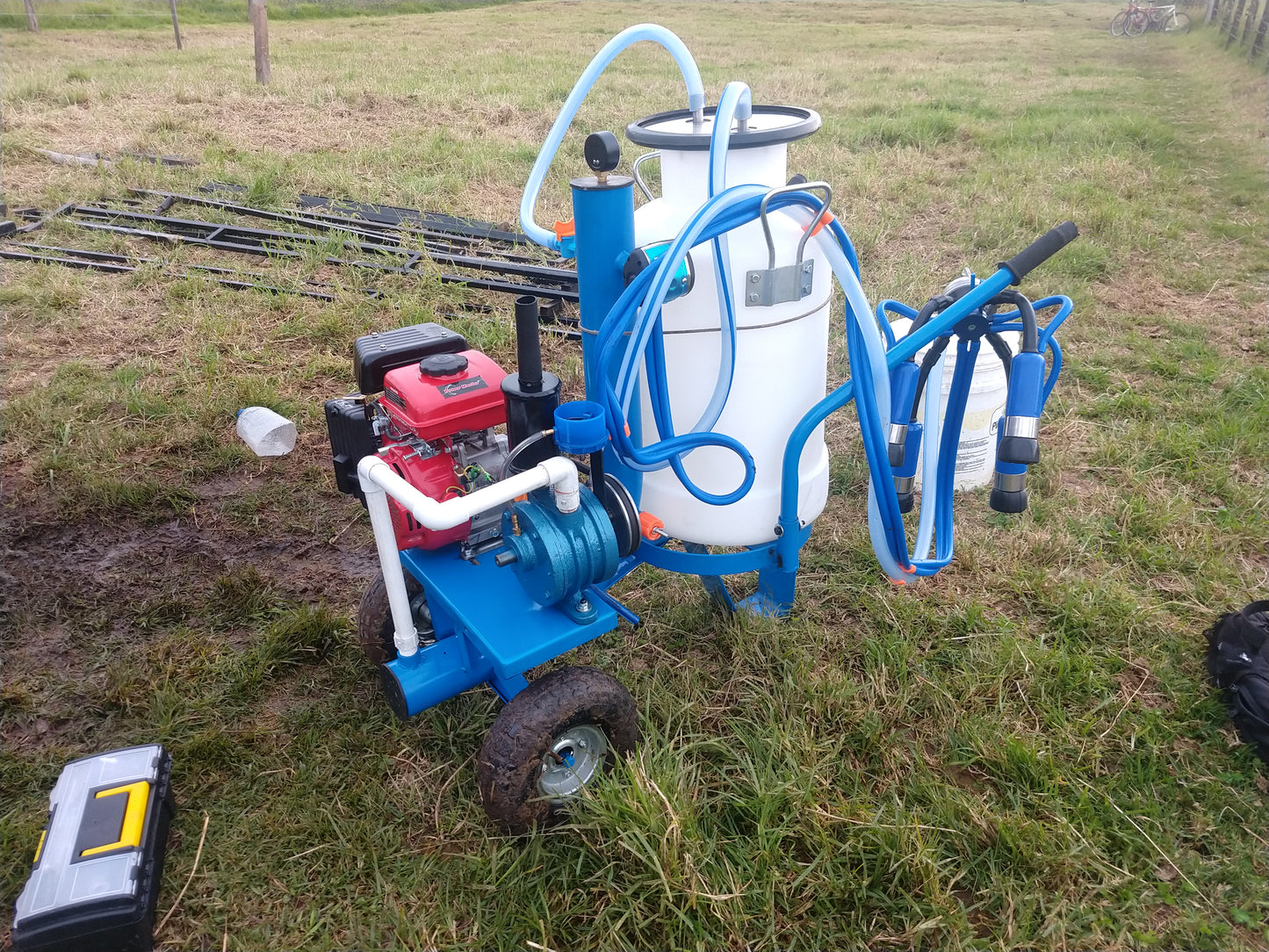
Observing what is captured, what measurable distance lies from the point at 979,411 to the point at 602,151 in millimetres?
1832

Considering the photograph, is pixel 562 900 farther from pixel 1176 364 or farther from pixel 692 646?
pixel 1176 364

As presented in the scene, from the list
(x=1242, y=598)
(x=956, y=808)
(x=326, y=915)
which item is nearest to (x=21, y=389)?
(x=326, y=915)

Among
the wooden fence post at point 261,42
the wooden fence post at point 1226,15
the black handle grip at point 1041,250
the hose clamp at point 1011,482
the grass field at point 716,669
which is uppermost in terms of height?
the wooden fence post at point 1226,15

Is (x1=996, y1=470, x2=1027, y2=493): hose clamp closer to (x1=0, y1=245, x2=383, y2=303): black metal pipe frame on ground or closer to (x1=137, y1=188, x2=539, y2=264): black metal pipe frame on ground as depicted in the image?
(x1=0, y1=245, x2=383, y2=303): black metal pipe frame on ground

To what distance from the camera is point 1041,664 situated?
234 cm

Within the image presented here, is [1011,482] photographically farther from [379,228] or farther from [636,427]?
[379,228]

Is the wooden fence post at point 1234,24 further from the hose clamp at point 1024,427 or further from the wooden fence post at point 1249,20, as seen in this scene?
the hose clamp at point 1024,427

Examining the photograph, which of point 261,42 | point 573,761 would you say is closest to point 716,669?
point 573,761

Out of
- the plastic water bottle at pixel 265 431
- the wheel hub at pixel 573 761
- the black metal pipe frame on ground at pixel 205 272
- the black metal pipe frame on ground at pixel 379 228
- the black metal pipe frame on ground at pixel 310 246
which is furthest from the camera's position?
the black metal pipe frame on ground at pixel 379 228

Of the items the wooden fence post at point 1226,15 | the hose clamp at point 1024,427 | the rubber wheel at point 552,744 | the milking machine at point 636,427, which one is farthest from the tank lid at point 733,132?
the wooden fence post at point 1226,15

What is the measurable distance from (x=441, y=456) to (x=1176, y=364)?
364 cm

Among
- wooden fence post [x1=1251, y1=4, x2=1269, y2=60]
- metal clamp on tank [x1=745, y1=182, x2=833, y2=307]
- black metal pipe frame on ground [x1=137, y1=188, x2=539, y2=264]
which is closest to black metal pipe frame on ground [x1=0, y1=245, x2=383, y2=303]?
black metal pipe frame on ground [x1=137, y1=188, x2=539, y2=264]

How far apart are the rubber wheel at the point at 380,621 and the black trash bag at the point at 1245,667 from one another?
6.94ft

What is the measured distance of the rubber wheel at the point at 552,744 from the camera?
1812 millimetres
